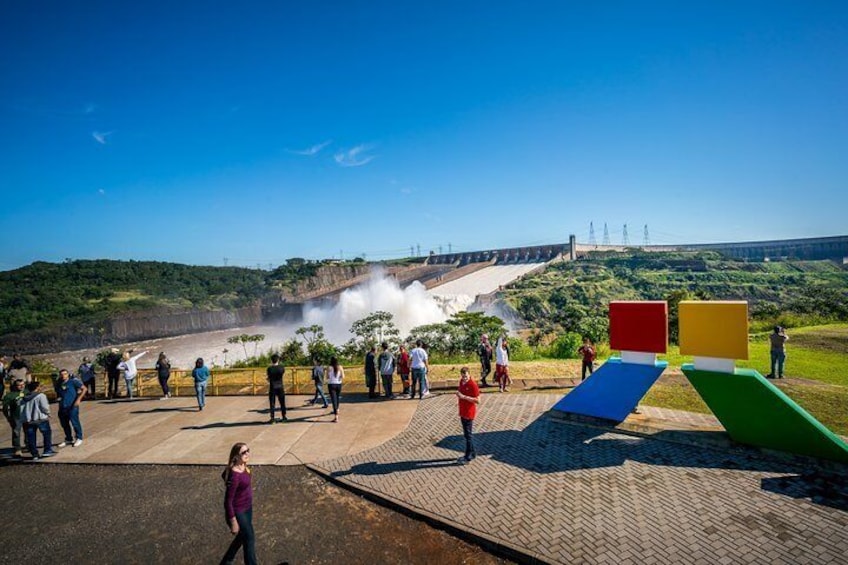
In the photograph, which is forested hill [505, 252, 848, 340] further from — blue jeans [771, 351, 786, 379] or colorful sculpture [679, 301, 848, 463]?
colorful sculpture [679, 301, 848, 463]

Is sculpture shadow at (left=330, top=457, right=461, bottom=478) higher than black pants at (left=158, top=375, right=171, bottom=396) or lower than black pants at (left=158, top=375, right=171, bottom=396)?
lower

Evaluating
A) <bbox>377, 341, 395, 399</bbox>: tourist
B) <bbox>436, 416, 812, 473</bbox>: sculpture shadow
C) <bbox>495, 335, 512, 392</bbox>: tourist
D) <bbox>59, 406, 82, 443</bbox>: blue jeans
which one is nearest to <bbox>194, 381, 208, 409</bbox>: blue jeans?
<bbox>59, 406, 82, 443</bbox>: blue jeans

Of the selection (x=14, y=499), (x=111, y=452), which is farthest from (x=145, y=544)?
(x=111, y=452)

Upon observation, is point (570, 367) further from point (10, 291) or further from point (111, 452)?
point (10, 291)

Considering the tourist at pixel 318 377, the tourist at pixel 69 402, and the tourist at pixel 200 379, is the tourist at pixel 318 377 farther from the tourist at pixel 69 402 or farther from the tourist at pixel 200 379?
the tourist at pixel 69 402

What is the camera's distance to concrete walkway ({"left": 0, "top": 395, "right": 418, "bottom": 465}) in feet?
26.1

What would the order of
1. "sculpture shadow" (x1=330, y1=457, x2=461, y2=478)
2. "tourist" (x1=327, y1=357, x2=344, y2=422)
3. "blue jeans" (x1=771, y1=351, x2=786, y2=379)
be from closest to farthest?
"sculpture shadow" (x1=330, y1=457, x2=461, y2=478) < "tourist" (x1=327, y1=357, x2=344, y2=422) < "blue jeans" (x1=771, y1=351, x2=786, y2=379)

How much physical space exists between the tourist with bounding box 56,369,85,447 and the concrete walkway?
0.25 m

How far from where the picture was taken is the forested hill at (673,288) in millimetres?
24750

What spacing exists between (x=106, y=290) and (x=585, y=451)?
67.3m

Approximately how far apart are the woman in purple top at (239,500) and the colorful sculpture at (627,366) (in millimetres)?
6405

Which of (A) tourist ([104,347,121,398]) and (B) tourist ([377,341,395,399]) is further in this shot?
(A) tourist ([104,347,121,398])

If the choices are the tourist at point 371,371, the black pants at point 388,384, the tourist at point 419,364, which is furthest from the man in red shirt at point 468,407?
the tourist at point 371,371

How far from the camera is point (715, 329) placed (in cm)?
721
